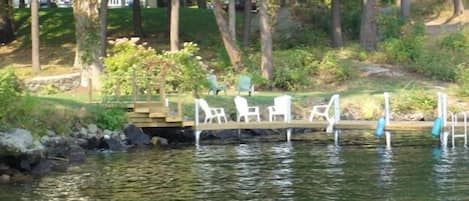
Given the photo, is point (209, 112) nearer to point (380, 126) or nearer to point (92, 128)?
point (92, 128)

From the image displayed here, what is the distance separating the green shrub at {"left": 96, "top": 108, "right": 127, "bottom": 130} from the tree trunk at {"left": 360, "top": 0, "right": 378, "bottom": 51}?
16.7 meters

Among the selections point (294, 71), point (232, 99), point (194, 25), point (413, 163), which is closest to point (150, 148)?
point (232, 99)

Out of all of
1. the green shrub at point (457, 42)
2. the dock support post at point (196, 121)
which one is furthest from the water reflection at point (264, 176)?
the green shrub at point (457, 42)

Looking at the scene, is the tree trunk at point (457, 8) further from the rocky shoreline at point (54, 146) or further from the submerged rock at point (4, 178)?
the submerged rock at point (4, 178)

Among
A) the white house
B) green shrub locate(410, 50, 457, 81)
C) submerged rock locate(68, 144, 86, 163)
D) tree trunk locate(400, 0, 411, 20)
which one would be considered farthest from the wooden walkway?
the white house

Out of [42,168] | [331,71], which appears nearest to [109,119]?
[42,168]

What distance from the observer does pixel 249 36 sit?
47.4m

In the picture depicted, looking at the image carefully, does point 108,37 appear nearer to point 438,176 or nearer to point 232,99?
point 232,99

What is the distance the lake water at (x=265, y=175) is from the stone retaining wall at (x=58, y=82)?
8.40 m

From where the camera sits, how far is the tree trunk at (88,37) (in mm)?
36062

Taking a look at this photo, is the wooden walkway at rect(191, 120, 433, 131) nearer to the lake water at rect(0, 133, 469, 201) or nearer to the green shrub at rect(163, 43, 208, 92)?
the lake water at rect(0, 133, 469, 201)

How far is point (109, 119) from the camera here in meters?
29.2

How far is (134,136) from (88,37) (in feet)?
25.3

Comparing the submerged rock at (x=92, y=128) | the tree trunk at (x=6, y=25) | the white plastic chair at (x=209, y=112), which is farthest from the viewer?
the tree trunk at (x=6, y=25)
